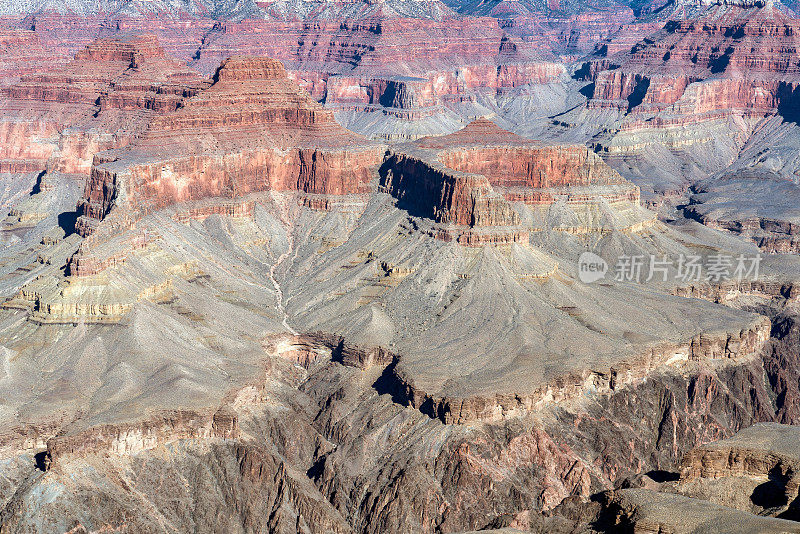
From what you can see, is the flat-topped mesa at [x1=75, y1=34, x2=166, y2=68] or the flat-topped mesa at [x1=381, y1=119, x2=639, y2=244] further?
the flat-topped mesa at [x1=75, y1=34, x2=166, y2=68]

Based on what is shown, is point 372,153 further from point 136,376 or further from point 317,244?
point 136,376
